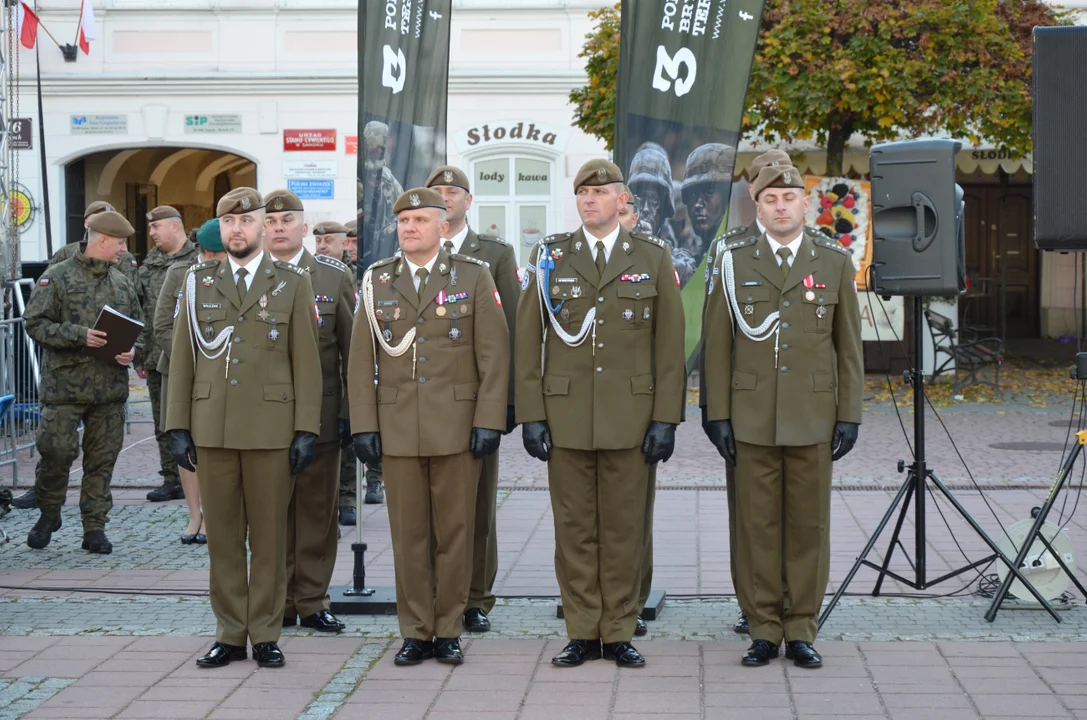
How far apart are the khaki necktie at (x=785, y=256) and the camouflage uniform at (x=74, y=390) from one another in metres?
4.36

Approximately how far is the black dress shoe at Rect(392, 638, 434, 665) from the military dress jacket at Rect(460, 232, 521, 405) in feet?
4.88

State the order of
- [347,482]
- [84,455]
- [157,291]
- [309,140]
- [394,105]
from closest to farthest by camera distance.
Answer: [394,105]
[84,455]
[347,482]
[157,291]
[309,140]

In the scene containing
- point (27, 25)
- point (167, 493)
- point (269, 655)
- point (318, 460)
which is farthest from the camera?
point (27, 25)

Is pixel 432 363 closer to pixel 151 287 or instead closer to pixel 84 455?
pixel 84 455

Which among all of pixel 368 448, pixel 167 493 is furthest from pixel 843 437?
pixel 167 493

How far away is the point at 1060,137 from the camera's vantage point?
5.67 meters

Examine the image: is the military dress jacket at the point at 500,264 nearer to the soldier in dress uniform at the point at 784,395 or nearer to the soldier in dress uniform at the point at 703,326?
the soldier in dress uniform at the point at 703,326

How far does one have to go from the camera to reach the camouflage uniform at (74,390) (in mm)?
8203

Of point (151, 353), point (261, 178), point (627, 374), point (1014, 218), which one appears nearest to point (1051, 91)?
point (627, 374)

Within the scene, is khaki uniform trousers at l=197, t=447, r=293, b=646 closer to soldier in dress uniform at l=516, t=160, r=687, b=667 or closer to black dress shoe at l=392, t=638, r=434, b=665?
black dress shoe at l=392, t=638, r=434, b=665

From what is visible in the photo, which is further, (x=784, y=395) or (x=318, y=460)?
(x=318, y=460)

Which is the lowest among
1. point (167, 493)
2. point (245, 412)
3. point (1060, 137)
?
point (167, 493)

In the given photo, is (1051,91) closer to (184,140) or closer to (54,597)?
(54,597)

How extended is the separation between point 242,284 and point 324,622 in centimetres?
161
